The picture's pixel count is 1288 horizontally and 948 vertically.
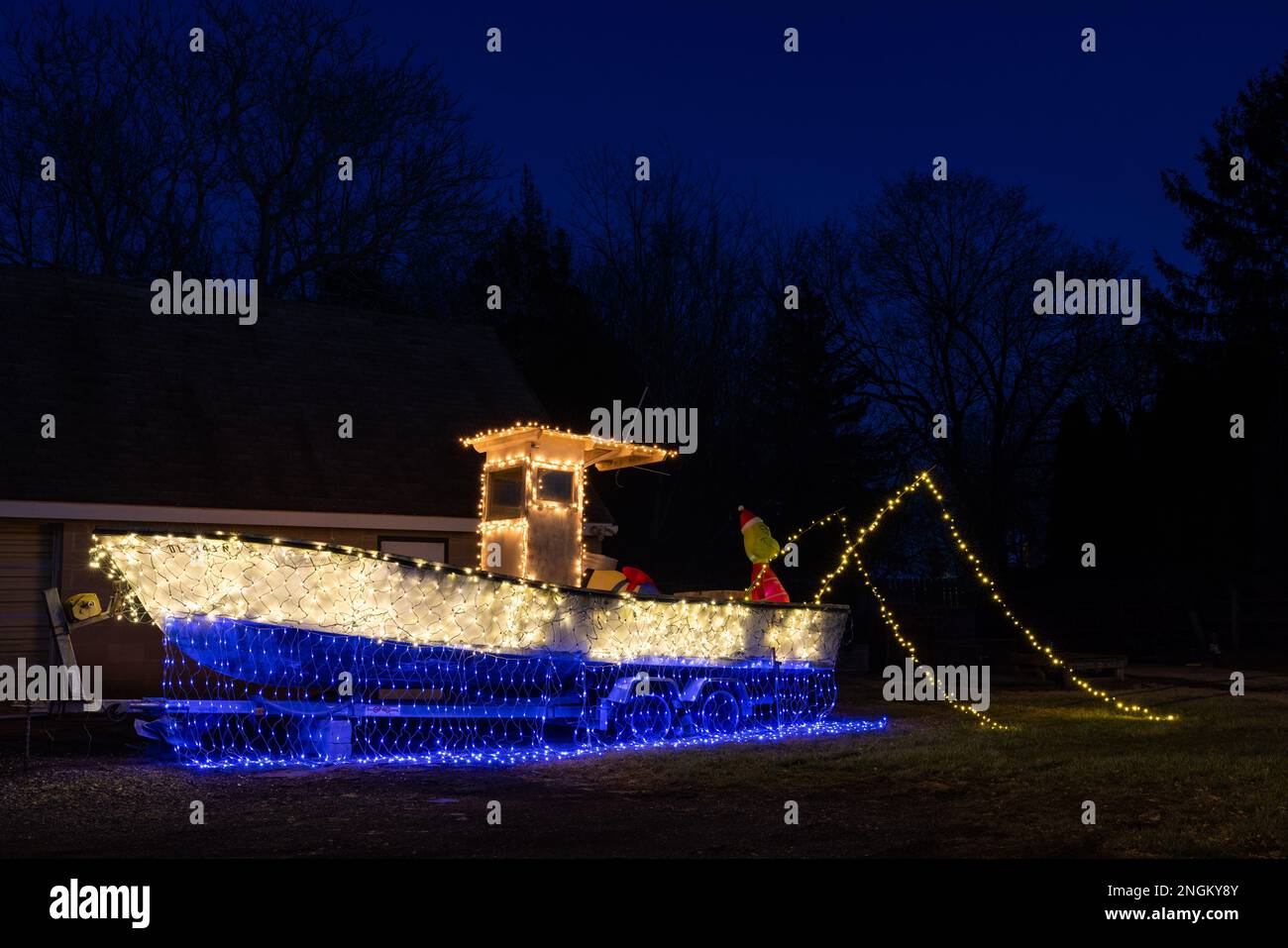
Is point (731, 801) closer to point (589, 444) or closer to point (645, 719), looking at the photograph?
point (645, 719)

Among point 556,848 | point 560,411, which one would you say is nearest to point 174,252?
point 560,411

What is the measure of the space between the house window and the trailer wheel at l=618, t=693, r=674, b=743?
6.20m

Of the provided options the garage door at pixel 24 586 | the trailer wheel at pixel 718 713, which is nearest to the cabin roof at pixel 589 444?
the trailer wheel at pixel 718 713

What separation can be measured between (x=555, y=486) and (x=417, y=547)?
5.36m

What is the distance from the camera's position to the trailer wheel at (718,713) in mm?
14344

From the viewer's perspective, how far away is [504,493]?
15.2 m

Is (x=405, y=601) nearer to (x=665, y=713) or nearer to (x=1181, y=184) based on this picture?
(x=665, y=713)

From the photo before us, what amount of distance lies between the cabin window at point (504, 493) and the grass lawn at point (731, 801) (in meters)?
3.59
